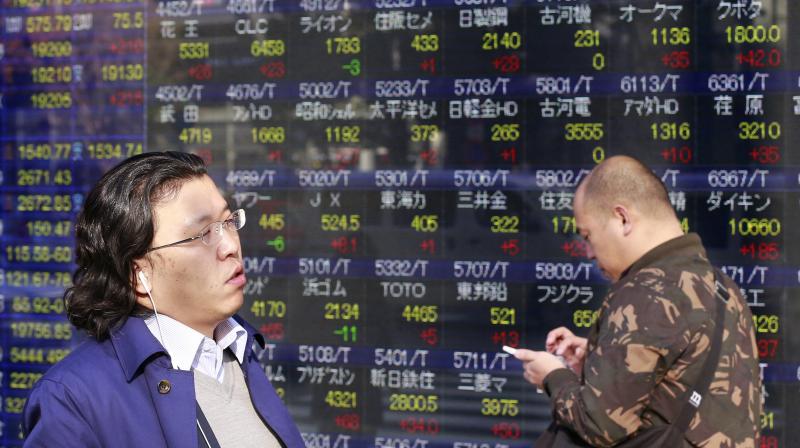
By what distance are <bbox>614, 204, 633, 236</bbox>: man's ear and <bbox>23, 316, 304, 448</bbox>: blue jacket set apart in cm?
163

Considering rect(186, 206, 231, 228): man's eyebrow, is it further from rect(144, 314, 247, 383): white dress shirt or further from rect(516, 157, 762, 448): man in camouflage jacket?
rect(516, 157, 762, 448): man in camouflage jacket

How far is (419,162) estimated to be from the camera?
182 inches

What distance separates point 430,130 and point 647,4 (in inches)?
43.7

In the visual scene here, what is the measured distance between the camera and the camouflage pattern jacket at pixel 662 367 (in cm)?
301

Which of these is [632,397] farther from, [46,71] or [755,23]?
[46,71]

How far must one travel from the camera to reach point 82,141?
515 centimetres

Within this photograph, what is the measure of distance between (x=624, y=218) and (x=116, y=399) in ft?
6.07

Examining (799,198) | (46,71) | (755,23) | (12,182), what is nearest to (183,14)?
(46,71)

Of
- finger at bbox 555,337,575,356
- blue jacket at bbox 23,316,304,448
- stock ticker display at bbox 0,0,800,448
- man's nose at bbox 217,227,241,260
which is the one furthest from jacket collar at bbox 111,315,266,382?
stock ticker display at bbox 0,0,800,448

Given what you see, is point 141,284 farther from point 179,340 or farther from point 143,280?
point 179,340

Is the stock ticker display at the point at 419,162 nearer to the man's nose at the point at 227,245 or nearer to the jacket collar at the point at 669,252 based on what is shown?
the jacket collar at the point at 669,252

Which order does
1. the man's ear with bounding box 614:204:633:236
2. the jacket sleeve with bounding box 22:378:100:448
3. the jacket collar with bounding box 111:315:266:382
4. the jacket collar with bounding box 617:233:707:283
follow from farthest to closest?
the man's ear with bounding box 614:204:633:236 < the jacket collar with bounding box 617:233:707:283 < the jacket collar with bounding box 111:315:266:382 < the jacket sleeve with bounding box 22:378:100:448

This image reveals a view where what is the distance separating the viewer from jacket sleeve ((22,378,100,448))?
6.98 feet

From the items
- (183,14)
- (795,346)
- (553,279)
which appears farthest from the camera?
Answer: (183,14)
